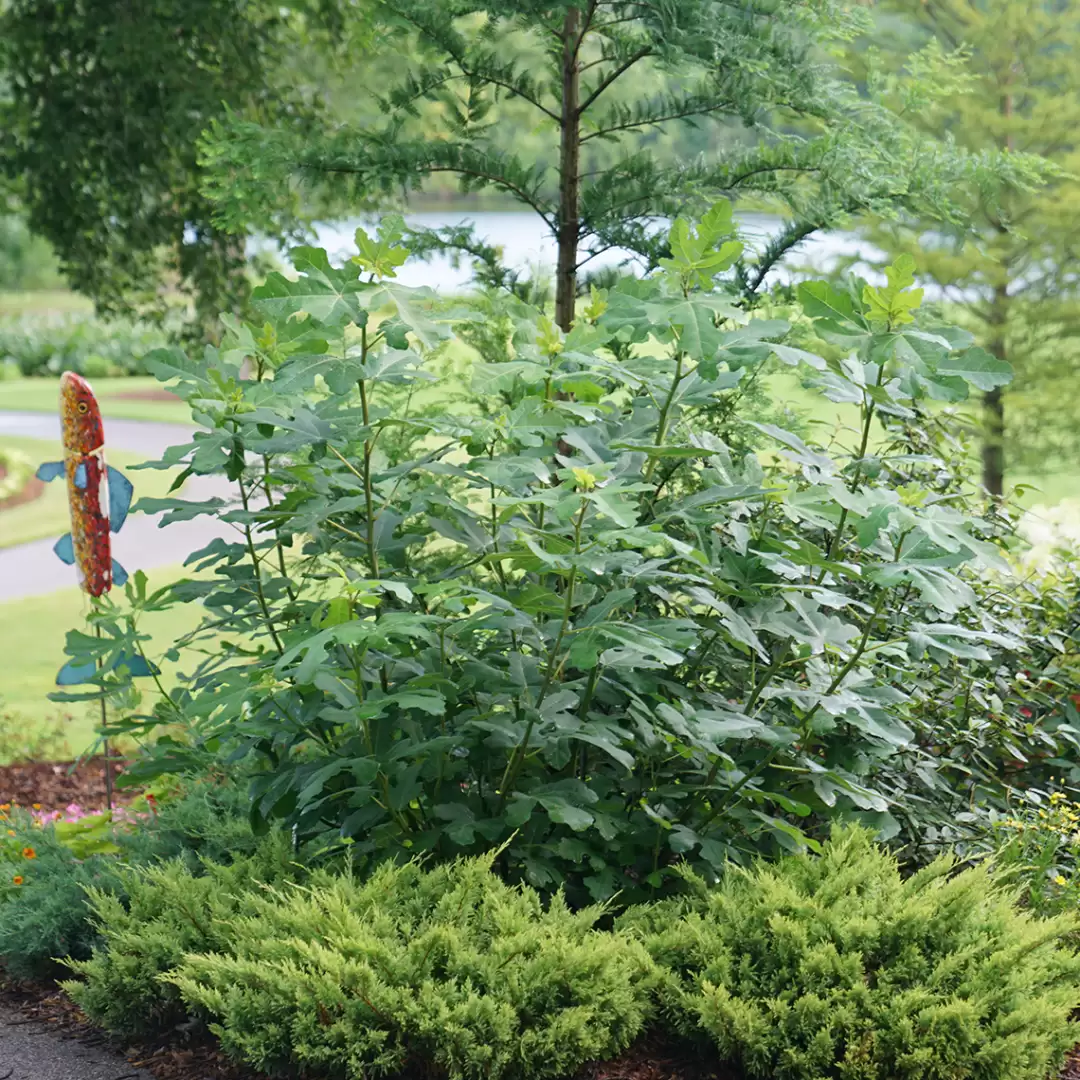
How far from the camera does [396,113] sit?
14.4 ft

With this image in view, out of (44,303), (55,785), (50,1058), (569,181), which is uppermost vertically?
(569,181)

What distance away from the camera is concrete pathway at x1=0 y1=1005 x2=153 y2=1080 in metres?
2.69

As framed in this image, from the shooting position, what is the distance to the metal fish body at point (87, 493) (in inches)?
165

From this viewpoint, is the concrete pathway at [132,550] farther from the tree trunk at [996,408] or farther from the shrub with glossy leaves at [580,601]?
the shrub with glossy leaves at [580,601]

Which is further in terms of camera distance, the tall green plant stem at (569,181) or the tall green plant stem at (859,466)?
the tall green plant stem at (569,181)

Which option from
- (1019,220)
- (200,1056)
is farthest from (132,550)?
(200,1056)

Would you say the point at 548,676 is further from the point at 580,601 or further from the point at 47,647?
the point at 47,647

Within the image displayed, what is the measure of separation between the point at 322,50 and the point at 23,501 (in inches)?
298

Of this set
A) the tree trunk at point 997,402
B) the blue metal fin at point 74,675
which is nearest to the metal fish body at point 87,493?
the blue metal fin at point 74,675

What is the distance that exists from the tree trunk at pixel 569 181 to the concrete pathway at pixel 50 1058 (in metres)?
2.80

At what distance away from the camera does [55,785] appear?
5.81 m

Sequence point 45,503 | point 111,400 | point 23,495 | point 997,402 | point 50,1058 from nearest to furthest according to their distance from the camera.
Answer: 1. point 50,1058
2. point 997,402
3. point 45,503
4. point 23,495
5. point 111,400

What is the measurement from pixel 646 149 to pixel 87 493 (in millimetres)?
2364

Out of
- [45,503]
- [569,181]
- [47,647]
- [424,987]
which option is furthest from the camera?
[45,503]
